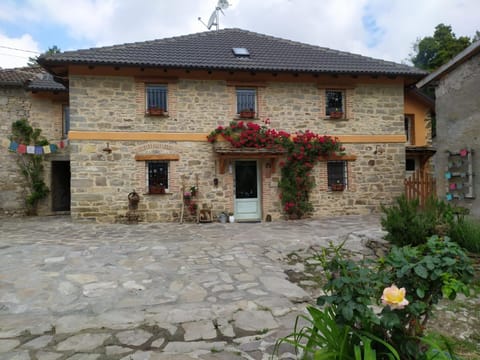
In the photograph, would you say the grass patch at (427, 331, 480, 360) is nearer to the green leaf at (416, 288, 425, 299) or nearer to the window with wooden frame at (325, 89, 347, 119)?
the green leaf at (416, 288, 425, 299)

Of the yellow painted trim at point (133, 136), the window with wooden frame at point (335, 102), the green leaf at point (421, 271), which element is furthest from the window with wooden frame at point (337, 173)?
the green leaf at point (421, 271)

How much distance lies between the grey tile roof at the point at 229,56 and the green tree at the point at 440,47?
40.7ft

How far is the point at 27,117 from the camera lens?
10945 mm

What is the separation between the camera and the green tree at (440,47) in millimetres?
18844

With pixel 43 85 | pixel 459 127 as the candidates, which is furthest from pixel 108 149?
pixel 459 127

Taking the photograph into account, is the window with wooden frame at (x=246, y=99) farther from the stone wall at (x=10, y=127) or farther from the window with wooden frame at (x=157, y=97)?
the stone wall at (x=10, y=127)

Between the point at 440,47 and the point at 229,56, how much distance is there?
63.8 ft

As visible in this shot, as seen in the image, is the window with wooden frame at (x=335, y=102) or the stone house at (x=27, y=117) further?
the stone house at (x=27, y=117)

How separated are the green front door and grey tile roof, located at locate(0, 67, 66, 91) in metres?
7.45

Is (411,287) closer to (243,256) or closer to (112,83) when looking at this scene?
(243,256)

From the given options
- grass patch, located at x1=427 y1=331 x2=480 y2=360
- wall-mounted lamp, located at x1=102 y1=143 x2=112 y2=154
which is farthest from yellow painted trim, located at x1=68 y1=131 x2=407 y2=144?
grass patch, located at x1=427 y1=331 x2=480 y2=360

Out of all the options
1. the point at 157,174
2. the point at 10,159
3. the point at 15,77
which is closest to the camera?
the point at 157,174

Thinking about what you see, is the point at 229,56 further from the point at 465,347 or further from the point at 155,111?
the point at 465,347

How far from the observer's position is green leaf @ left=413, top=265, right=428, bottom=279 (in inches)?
60.0
